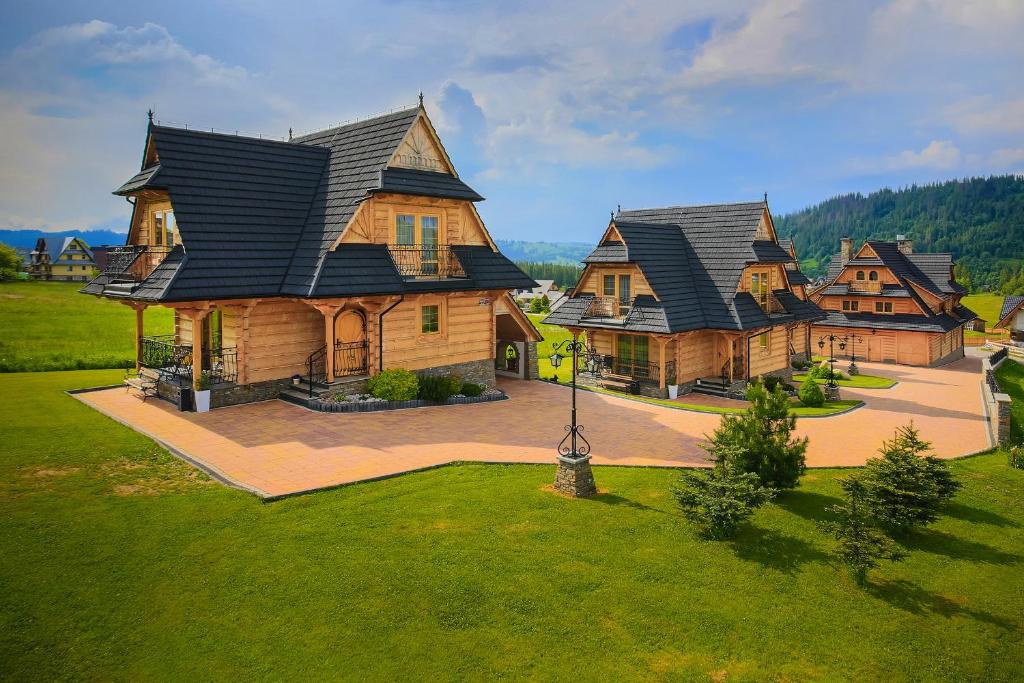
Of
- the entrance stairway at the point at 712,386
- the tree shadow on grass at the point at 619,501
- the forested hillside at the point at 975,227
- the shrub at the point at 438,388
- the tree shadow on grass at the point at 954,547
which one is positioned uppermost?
the forested hillside at the point at 975,227

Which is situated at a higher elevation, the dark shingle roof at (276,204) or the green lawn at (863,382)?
the dark shingle roof at (276,204)

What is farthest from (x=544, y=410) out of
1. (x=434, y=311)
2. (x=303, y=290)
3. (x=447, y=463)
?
(x=303, y=290)

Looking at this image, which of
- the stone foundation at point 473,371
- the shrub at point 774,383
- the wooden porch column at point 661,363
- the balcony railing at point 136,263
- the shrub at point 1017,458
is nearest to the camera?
the shrub at point 1017,458

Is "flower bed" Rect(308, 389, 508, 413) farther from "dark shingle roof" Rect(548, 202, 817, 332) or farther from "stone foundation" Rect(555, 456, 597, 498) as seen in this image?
"dark shingle roof" Rect(548, 202, 817, 332)

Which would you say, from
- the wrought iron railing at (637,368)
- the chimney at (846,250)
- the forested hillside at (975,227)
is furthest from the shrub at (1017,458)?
the forested hillside at (975,227)

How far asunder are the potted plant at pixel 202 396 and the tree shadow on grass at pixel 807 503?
14460mm

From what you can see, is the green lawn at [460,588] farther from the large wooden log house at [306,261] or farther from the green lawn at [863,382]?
the green lawn at [863,382]

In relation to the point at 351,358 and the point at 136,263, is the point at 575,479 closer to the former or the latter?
the point at 351,358

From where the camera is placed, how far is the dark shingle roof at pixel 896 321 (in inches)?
1624

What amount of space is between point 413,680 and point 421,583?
1936 mm

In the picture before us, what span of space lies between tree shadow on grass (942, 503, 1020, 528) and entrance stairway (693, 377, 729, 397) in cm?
1377

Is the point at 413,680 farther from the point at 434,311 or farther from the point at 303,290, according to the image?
the point at 434,311

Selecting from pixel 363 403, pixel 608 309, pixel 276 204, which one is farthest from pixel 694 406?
pixel 276 204

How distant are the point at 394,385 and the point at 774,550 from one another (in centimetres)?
1215
